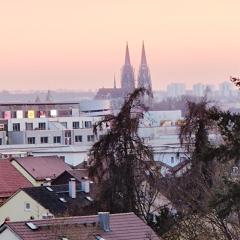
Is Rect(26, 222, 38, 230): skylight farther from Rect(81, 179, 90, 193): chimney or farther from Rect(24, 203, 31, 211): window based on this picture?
Rect(81, 179, 90, 193): chimney

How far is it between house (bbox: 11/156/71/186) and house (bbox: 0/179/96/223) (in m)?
11.1

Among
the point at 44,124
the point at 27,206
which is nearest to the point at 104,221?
the point at 27,206

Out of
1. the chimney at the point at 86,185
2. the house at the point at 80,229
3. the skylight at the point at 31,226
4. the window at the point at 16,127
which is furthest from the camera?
the window at the point at 16,127

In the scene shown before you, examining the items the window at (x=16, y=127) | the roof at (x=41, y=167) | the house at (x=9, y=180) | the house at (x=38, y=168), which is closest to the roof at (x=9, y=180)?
the house at (x=9, y=180)

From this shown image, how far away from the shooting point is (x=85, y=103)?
6644 inches

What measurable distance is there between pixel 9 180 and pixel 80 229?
28849 mm

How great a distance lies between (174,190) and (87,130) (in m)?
87.7

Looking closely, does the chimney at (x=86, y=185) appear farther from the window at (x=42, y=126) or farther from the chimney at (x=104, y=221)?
the window at (x=42, y=126)

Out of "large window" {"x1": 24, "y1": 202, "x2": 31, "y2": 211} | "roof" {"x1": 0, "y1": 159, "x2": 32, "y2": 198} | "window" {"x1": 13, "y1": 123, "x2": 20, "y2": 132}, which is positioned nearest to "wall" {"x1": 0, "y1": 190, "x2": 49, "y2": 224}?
"large window" {"x1": 24, "y1": 202, "x2": 31, "y2": 211}

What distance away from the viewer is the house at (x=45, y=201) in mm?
48500

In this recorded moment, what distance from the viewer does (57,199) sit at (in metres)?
49.6

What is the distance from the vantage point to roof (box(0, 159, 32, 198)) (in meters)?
59.3

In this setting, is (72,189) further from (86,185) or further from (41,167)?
(41,167)

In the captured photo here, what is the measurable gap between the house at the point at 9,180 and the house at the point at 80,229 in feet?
81.5
